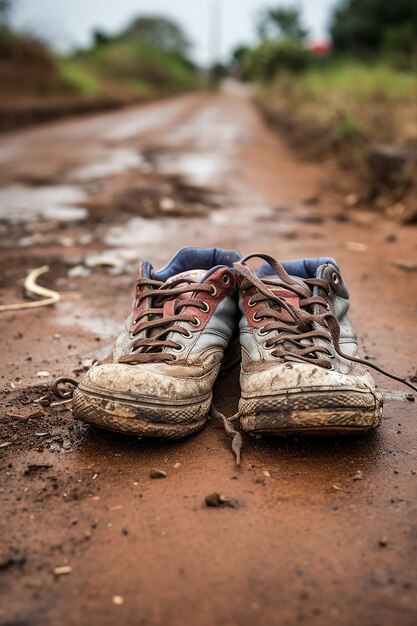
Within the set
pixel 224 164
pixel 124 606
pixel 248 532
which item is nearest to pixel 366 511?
pixel 248 532

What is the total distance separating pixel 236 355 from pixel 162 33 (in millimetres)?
55694

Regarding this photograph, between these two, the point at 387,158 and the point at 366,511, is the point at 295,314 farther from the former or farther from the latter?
the point at 387,158

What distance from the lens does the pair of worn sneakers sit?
166 centimetres

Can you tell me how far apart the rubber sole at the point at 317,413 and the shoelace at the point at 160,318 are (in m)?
0.33

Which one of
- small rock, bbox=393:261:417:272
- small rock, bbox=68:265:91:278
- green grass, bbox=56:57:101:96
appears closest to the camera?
small rock, bbox=68:265:91:278

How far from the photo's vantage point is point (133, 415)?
166cm

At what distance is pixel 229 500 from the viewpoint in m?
1.46

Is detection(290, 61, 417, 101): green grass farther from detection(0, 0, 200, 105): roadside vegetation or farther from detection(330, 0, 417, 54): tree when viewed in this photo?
detection(330, 0, 417, 54): tree

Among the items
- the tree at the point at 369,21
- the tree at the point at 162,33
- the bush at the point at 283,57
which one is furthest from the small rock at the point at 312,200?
the tree at the point at 162,33

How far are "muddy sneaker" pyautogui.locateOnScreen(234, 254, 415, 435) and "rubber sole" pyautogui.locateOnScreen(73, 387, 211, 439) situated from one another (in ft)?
0.57

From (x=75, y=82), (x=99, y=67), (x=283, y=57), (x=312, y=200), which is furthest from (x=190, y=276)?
(x=99, y=67)

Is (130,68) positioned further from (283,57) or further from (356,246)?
(356,246)

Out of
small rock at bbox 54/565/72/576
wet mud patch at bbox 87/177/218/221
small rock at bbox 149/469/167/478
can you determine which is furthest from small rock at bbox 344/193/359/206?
small rock at bbox 54/565/72/576

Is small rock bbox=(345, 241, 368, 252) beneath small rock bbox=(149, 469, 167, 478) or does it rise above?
above
